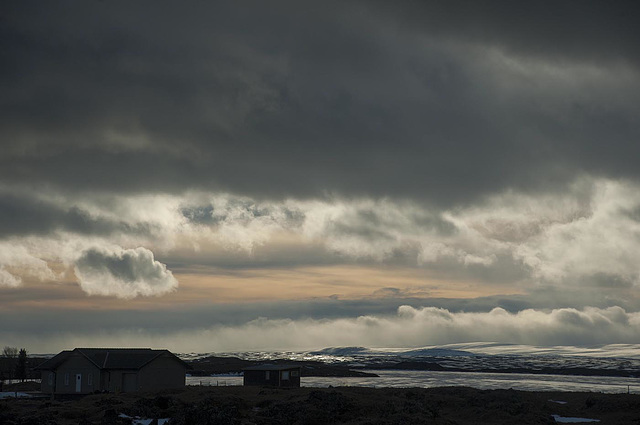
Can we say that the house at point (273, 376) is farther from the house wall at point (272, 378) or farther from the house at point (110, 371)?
the house at point (110, 371)

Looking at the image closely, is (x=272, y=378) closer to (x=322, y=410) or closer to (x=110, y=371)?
(x=110, y=371)

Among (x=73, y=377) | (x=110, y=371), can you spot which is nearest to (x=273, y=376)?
(x=110, y=371)

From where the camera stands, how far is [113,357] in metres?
80.8

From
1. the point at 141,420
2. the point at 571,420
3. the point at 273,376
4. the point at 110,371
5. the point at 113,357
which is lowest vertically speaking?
the point at 571,420

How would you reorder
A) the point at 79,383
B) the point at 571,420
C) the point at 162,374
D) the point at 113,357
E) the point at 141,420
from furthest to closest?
the point at 113,357 → the point at 162,374 → the point at 79,383 → the point at 571,420 → the point at 141,420

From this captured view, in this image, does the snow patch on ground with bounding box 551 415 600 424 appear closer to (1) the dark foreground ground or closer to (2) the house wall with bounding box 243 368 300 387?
(1) the dark foreground ground

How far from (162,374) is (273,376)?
50.2ft

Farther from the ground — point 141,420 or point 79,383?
point 141,420

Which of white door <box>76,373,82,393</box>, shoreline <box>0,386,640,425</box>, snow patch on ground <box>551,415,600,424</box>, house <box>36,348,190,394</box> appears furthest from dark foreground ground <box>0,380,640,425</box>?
white door <box>76,373,82,393</box>

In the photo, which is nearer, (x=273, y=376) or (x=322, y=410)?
(x=322, y=410)

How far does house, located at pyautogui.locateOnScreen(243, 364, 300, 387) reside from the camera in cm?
8300

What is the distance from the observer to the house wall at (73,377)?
78.2 meters

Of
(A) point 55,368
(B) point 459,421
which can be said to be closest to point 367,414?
(B) point 459,421

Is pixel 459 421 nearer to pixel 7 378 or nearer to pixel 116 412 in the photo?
pixel 116 412
